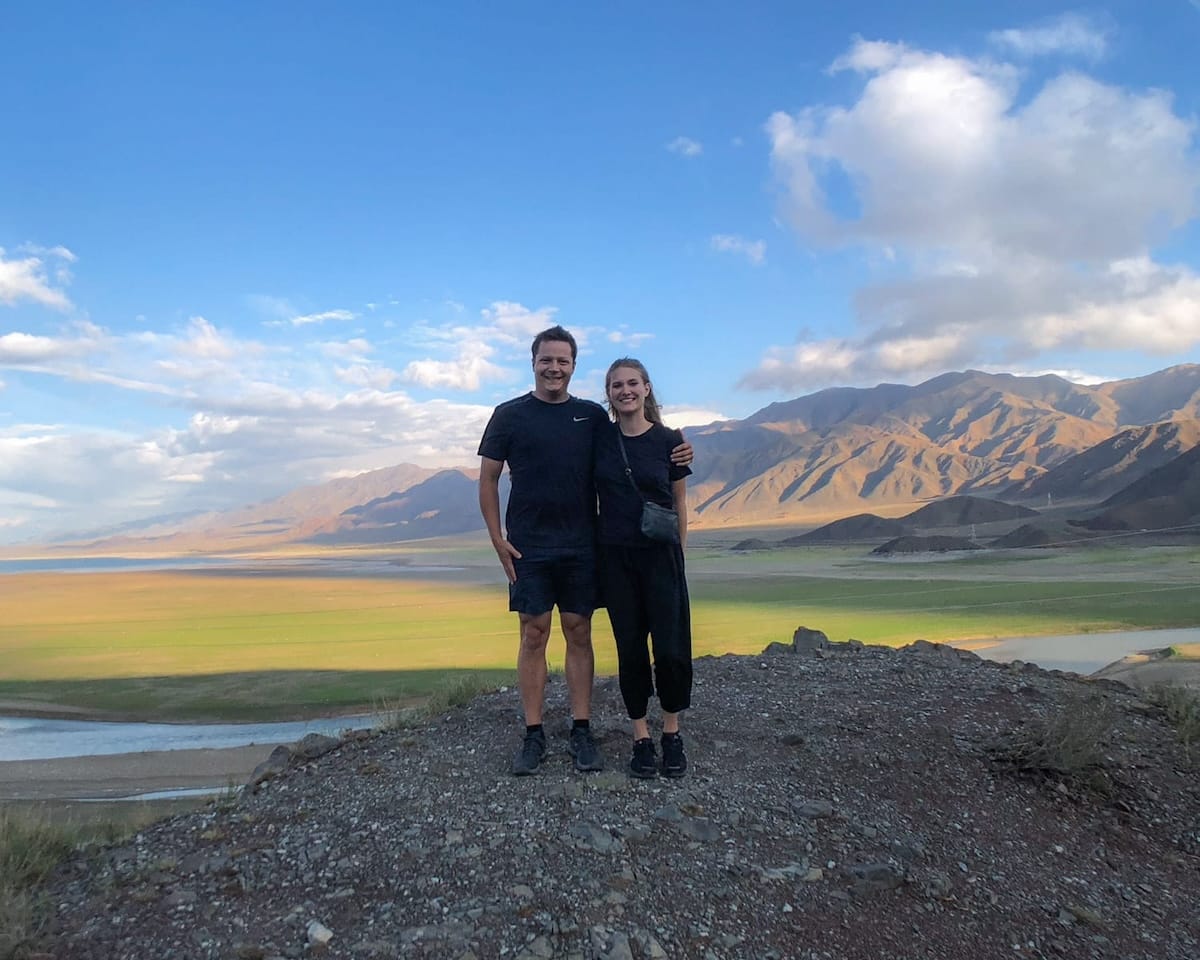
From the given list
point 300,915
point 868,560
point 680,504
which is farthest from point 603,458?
point 868,560

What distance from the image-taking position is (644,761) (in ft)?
15.1

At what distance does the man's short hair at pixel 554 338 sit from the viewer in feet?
15.4

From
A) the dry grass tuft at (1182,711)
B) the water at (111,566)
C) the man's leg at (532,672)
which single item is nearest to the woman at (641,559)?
the man's leg at (532,672)

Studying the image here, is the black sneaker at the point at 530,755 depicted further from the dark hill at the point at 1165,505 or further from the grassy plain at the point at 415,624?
the dark hill at the point at 1165,505

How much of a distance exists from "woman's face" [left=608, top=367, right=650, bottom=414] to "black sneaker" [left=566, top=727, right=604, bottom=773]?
181 cm

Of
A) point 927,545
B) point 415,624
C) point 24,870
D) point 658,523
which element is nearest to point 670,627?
point 658,523

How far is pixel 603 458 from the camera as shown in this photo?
463 cm

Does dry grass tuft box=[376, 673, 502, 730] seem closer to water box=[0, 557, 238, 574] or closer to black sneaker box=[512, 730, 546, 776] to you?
black sneaker box=[512, 730, 546, 776]

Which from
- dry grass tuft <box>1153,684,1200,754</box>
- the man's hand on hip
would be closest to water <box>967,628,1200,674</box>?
dry grass tuft <box>1153,684,1200,754</box>

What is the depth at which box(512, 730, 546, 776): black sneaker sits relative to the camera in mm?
4609

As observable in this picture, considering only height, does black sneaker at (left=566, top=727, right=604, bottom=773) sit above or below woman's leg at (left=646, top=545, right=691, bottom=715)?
below

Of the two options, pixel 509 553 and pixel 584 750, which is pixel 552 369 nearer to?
pixel 509 553

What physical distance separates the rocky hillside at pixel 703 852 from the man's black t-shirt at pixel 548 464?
1.28 m

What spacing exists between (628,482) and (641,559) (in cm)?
42
